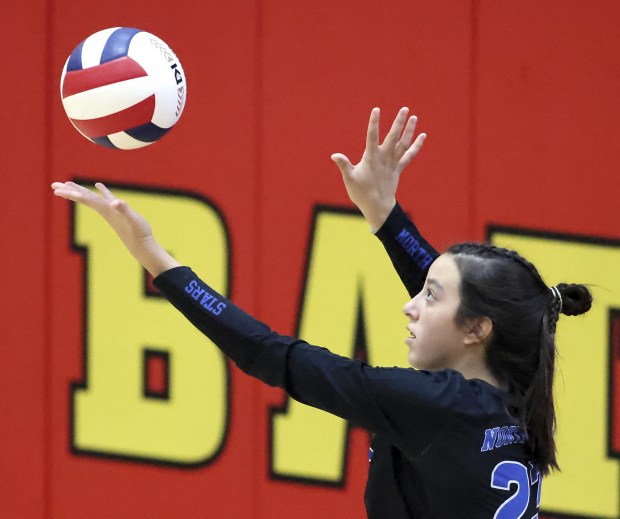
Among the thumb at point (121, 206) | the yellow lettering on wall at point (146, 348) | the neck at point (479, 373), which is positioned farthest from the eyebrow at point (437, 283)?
the yellow lettering on wall at point (146, 348)

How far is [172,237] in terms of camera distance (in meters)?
4.12

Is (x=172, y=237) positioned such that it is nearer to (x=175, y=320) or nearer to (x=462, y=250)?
(x=175, y=320)

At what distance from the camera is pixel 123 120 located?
9.06 feet

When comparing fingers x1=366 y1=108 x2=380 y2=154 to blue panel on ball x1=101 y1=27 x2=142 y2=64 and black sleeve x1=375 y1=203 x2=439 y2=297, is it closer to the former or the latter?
black sleeve x1=375 y1=203 x2=439 y2=297

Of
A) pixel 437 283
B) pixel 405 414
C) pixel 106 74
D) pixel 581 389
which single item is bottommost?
pixel 581 389

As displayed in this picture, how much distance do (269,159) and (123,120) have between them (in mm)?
1301

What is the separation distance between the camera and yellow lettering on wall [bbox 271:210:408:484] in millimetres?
3967

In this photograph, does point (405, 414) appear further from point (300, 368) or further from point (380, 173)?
point (380, 173)

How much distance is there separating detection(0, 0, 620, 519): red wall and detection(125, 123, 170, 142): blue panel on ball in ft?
3.92

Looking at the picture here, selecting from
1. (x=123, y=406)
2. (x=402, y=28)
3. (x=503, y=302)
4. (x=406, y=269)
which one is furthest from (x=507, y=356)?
(x=123, y=406)

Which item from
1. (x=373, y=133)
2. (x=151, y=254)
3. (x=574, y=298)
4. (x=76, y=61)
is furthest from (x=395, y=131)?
(x=76, y=61)

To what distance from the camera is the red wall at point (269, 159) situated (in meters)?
3.79

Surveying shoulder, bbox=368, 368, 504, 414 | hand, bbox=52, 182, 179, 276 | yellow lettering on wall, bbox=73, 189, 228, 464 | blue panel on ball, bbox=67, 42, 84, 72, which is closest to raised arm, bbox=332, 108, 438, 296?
shoulder, bbox=368, 368, 504, 414

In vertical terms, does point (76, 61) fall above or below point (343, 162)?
above
